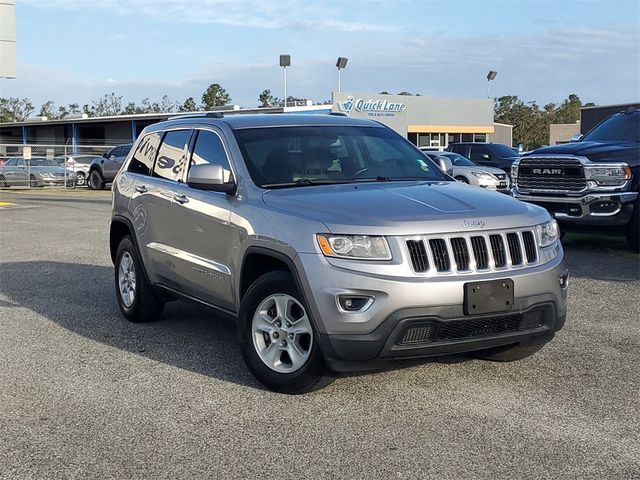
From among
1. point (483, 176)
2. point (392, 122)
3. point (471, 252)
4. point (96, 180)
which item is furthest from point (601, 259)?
point (392, 122)

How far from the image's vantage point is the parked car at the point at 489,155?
2380 cm

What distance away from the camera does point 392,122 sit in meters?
53.0

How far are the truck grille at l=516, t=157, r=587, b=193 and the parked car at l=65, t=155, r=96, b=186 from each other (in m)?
25.8

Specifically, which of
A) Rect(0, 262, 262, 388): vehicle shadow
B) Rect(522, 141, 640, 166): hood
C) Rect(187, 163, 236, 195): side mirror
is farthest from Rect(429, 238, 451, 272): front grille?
Rect(522, 141, 640, 166): hood

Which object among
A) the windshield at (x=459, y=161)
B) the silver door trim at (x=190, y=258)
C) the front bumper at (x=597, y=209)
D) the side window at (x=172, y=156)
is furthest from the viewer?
the windshield at (x=459, y=161)

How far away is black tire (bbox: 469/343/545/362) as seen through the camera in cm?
570

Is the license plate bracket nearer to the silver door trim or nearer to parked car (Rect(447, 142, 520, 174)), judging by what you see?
the silver door trim

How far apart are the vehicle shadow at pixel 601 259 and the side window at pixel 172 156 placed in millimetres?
5337

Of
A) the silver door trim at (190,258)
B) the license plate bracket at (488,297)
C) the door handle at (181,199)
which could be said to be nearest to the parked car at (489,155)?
the silver door trim at (190,258)

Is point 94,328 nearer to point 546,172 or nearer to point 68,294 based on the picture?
point 68,294

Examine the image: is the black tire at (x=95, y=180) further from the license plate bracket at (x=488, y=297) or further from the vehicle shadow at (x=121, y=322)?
the license plate bracket at (x=488, y=297)

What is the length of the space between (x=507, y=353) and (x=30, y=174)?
1226 inches

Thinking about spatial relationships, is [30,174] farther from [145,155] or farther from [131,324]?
[131,324]

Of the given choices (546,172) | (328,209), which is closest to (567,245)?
(546,172)
